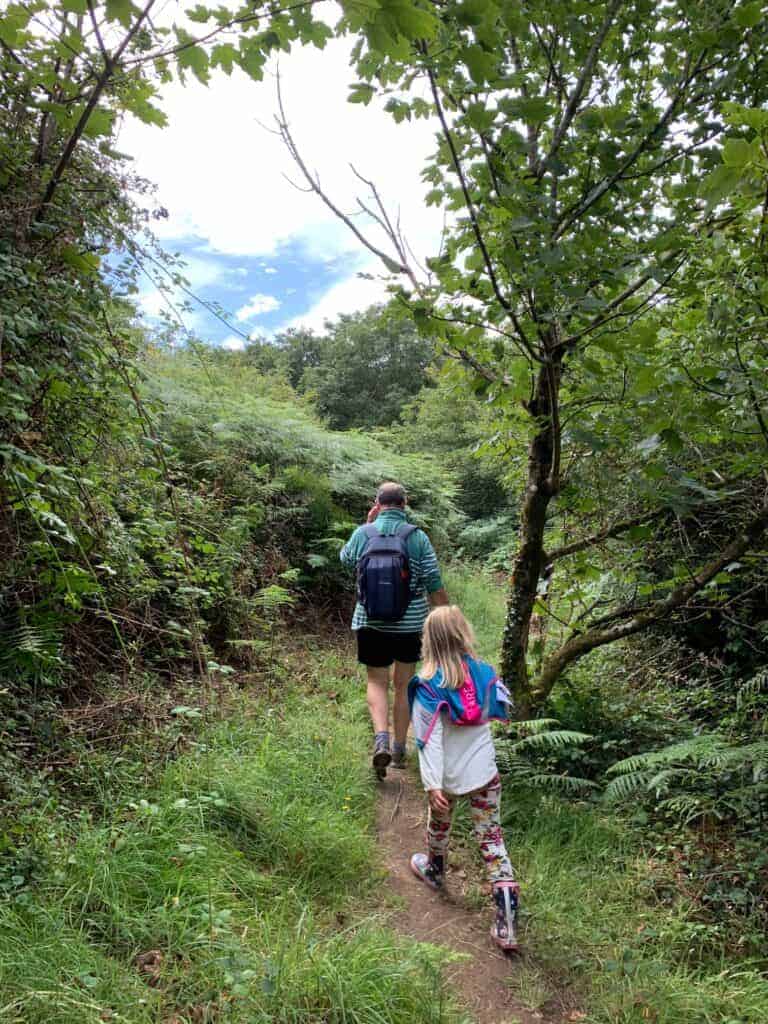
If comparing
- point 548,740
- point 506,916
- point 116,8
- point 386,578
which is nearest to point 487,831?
point 506,916

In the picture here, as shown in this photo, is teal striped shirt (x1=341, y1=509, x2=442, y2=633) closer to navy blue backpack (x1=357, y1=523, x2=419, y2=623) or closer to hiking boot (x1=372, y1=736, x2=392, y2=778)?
navy blue backpack (x1=357, y1=523, x2=419, y2=623)

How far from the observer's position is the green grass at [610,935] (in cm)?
253

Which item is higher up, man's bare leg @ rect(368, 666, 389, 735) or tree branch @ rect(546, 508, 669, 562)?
tree branch @ rect(546, 508, 669, 562)

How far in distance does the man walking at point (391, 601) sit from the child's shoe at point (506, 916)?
4.73 ft

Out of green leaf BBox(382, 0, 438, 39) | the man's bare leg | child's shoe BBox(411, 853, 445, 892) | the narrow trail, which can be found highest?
green leaf BBox(382, 0, 438, 39)

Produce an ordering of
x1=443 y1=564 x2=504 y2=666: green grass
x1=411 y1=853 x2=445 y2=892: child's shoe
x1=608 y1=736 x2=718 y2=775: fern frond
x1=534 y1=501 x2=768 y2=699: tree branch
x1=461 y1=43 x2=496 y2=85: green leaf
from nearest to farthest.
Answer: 1. x1=461 y1=43 x2=496 y2=85: green leaf
2. x1=411 y1=853 x2=445 y2=892: child's shoe
3. x1=608 y1=736 x2=718 y2=775: fern frond
4. x1=534 y1=501 x2=768 y2=699: tree branch
5. x1=443 y1=564 x2=504 y2=666: green grass

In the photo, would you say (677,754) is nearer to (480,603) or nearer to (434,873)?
(434,873)

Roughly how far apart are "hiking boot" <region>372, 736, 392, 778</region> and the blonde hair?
1.31 meters

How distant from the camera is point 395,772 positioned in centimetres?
450

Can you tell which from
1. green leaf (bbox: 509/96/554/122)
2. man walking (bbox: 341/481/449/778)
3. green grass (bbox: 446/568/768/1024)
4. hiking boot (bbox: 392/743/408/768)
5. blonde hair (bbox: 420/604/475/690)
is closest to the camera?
green leaf (bbox: 509/96/554/122)

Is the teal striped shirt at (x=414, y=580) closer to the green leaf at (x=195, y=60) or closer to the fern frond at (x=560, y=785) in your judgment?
the fern frond at (x=560, y=785)

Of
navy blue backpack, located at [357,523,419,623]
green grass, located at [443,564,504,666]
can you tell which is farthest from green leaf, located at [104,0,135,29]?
green grass, located at [443,564,504,666]

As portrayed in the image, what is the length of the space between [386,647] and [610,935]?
2171mm

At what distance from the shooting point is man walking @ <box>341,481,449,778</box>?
4.32 metres
